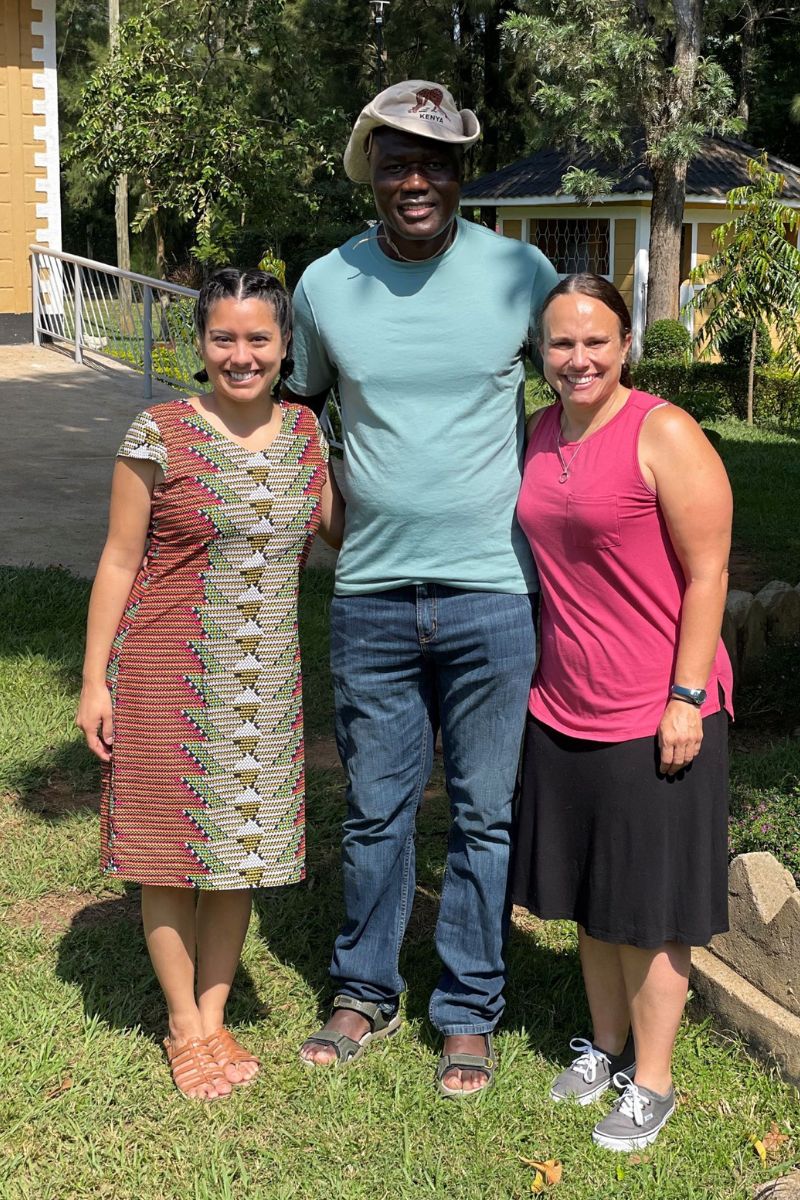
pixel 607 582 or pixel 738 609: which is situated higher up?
pixel 607 582

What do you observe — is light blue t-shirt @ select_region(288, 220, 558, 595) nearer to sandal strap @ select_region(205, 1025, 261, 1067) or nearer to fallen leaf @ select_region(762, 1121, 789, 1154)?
sandal strap @ select_region(205, 1025, 261, 1067)

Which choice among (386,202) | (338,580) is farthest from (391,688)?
(386,202)

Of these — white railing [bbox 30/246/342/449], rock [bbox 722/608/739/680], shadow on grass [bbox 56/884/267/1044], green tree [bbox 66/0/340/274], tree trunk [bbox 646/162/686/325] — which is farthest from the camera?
tree trunk [bbox 646/162/686/325]

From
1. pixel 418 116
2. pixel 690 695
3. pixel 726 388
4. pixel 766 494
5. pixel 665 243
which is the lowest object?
pixel 766 494

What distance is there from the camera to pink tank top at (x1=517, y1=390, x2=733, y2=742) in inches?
103

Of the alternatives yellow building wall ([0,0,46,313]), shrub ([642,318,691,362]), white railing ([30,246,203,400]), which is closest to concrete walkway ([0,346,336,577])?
white railing ([30,246,203,400])

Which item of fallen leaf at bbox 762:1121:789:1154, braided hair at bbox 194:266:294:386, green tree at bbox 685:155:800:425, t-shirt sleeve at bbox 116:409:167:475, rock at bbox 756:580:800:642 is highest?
green tree at bbox 685:155:800:425

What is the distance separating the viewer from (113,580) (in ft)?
9.11

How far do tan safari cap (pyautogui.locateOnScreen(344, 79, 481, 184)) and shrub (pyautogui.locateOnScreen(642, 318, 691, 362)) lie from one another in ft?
50.5

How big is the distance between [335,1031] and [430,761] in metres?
0.67

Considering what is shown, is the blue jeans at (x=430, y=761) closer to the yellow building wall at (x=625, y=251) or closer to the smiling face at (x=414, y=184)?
the smiling face at (x=414, y=184)

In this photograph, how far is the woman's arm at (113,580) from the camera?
108 inches

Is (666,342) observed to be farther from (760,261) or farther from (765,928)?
(765,928)

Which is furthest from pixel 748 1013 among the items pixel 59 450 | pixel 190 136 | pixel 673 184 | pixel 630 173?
pixel 630 173
